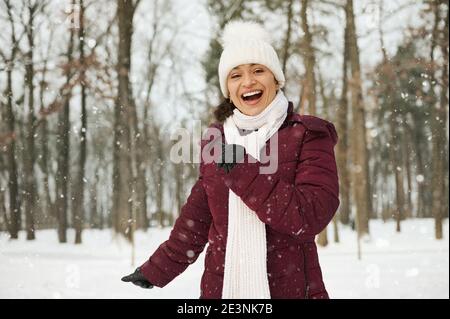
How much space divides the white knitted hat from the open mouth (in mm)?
139

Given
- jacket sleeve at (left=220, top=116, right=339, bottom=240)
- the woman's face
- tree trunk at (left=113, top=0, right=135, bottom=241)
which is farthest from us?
tree trunk at (left=113, top=0, right=135, bottom=241)

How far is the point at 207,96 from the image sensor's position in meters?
16.3

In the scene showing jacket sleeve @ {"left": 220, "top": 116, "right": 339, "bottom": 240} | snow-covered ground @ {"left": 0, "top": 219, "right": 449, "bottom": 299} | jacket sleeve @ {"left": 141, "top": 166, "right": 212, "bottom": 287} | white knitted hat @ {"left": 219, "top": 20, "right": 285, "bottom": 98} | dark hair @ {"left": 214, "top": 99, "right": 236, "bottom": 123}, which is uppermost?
white knitted hat @ {"left": 219, "top": 20, "right": 285, "bottom": 98}

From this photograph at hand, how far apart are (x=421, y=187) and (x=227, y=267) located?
38.9 m

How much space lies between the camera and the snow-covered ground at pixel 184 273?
7805 millimetres

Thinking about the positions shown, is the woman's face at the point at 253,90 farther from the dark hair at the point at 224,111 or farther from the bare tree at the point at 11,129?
the bare tree at the point at 11,129

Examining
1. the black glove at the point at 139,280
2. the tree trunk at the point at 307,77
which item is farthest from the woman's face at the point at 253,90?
the tree trunk at the point at 307,77

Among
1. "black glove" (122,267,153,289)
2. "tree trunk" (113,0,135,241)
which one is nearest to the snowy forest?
"tree trunk" (113,0,135,241)

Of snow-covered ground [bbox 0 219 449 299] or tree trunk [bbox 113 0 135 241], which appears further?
tree trunk [bbox 113 0 135 241]

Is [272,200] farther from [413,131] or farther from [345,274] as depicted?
[413,131]

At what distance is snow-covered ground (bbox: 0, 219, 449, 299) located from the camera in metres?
7.80

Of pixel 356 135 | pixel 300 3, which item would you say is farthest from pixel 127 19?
pixel 356 135

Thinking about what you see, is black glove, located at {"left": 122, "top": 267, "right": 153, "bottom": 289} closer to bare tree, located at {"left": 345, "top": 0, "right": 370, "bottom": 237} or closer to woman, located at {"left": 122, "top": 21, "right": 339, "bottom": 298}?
woman, located at {"left": 122, "top": 21, "right": 339, "bottom": 298}

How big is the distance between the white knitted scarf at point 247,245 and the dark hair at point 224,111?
1.00ft
